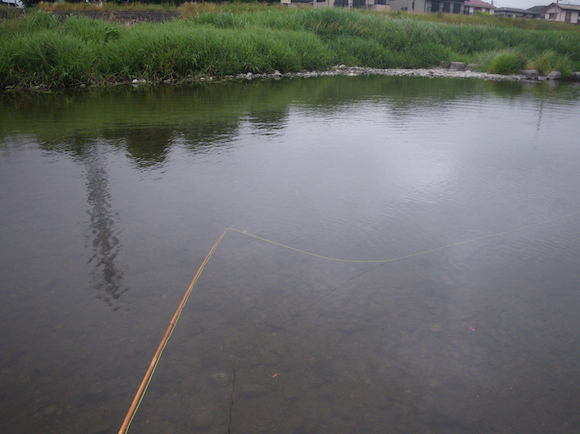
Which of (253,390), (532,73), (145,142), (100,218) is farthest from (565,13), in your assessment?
(253,390)

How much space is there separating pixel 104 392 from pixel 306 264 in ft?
3.74

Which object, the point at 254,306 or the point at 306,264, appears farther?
the point at 306,264

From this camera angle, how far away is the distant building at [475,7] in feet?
179

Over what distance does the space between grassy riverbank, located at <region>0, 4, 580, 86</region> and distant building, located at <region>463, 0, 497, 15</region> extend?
1582 inches

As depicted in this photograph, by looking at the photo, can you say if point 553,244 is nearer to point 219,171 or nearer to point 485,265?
point 485,265

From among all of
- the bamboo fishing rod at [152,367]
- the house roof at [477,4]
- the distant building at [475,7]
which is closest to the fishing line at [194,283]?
the bamboo fishing rod at [152,367]

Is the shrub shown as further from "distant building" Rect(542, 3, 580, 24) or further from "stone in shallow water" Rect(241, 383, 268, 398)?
"distant building" Rect(542, 3, 580, 24)

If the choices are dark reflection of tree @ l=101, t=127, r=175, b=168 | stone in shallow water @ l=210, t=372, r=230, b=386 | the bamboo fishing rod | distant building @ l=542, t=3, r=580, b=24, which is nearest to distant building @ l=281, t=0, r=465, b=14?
distant building @ l=542, t=3, r=580, b=24

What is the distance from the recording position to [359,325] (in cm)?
182

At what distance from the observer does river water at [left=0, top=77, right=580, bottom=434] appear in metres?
1.44

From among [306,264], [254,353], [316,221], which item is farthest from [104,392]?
[316,221]

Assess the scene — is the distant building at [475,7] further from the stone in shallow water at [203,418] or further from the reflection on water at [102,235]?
the stone in shallow water at [203,418]

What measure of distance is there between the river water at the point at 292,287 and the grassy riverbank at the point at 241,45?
20.6ft

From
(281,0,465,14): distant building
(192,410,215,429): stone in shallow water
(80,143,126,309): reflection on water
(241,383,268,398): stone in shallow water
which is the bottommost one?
(192,410,215,429): stone in shallow water
